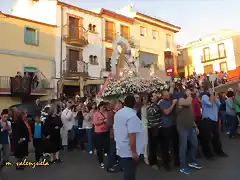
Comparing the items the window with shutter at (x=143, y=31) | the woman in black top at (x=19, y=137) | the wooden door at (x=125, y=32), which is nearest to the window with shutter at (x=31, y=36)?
the wooden door at (x=125, y=32)

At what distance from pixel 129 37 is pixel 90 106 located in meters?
19.8

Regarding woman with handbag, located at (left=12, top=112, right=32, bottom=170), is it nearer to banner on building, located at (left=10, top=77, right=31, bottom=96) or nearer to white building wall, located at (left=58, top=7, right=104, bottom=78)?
banner on building, located at (left=10, top=77, right=31, bottom=96)

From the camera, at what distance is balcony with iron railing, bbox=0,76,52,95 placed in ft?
65.5

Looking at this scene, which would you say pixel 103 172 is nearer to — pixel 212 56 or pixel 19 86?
pixel 19 86

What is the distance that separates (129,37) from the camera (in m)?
28.8

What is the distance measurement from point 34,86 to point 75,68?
4089 mm

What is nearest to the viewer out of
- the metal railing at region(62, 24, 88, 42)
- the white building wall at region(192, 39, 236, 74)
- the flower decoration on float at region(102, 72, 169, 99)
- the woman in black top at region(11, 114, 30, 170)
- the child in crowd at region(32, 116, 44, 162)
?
the woman in black top at region(11, 114, 30, 170)

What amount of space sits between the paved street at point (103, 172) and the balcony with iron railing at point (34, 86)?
43.8ft

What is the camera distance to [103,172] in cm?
670

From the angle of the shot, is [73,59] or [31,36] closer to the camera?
[31,36]

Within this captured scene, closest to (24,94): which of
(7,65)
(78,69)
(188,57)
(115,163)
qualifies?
(7,65)

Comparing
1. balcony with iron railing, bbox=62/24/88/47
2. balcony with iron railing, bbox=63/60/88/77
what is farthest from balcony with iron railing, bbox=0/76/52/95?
balcony with iron railing, bbox=62/24/88/47

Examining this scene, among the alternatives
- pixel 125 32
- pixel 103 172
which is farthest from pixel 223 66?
pixel 103 172

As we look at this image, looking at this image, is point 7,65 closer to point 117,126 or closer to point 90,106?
point 90,106
